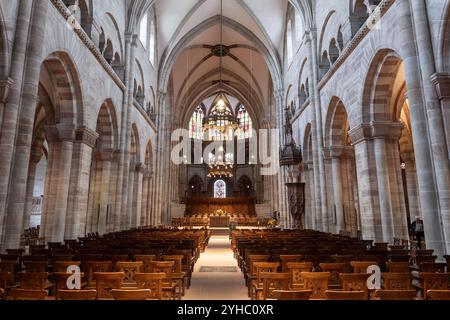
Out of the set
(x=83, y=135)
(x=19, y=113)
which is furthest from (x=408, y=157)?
(x=19, y=113)

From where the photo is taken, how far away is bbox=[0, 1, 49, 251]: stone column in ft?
28.5

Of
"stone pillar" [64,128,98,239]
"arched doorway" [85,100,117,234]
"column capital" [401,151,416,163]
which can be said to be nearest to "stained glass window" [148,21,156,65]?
"arched doorway" [85,100,117,234]

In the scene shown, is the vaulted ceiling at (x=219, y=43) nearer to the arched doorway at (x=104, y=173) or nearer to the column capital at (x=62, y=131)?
the arched doorway at (x=104, y=173)

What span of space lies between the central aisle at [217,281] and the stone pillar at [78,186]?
5.73 metres

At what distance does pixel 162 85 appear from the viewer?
30.0 m

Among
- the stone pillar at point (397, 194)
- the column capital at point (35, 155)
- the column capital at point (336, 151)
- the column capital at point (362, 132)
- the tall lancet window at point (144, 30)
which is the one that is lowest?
the stone pillar at point (397, 194)

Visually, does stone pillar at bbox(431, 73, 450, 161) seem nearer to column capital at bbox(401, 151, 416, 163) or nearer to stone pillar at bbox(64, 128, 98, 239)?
stone pillar at bbox(64, 128, 98, 239)

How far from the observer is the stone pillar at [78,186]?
1379 centimetres

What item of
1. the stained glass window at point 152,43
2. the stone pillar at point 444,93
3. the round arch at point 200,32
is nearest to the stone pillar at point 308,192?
the round arch at point 200,32

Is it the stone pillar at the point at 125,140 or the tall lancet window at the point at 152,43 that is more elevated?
the tall lancet window at the point at 152,43

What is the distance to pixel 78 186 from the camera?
14141 mm

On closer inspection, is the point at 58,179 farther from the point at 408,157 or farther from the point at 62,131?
the point at 408,157

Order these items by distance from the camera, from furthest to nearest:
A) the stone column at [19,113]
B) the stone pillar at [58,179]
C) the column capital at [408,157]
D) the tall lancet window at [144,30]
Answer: the tall lancet window at [144,30] → the column capital at [408,157] → the stone pillar at [58,179] → the stone column at [19,113]

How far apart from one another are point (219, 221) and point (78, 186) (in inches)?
810
